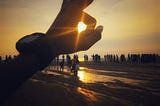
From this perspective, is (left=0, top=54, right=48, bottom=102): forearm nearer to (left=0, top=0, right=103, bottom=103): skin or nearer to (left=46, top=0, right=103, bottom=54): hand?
(left=0, top=0, right=103, bottom=103): skin

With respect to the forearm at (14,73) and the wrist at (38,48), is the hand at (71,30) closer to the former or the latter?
the wrist at (38,48)

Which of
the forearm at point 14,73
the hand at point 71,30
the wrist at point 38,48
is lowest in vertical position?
the forearm at point 14,73

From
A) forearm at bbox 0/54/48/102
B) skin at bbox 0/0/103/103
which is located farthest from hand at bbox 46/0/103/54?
forearm at bbox 0/54/48/102

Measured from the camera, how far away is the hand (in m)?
1.35

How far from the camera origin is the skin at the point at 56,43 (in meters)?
1.32

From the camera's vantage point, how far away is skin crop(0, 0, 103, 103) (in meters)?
1.32

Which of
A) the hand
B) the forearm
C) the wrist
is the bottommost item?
the forearm

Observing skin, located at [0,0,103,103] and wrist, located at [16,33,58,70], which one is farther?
wrist, located at [16,33,58,70]

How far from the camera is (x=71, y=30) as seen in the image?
1369 millimetres

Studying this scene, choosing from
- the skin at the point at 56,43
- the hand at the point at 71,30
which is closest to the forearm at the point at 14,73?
the skin at the point at 56,43

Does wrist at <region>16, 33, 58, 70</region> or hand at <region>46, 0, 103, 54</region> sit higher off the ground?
hand at <region>46, 0, 103, 54</region>

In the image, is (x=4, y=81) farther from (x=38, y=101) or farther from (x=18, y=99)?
(x=18, y=99)

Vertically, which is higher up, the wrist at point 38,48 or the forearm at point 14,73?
the wrist at point 38,48

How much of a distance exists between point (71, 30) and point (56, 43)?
0.13 meters
